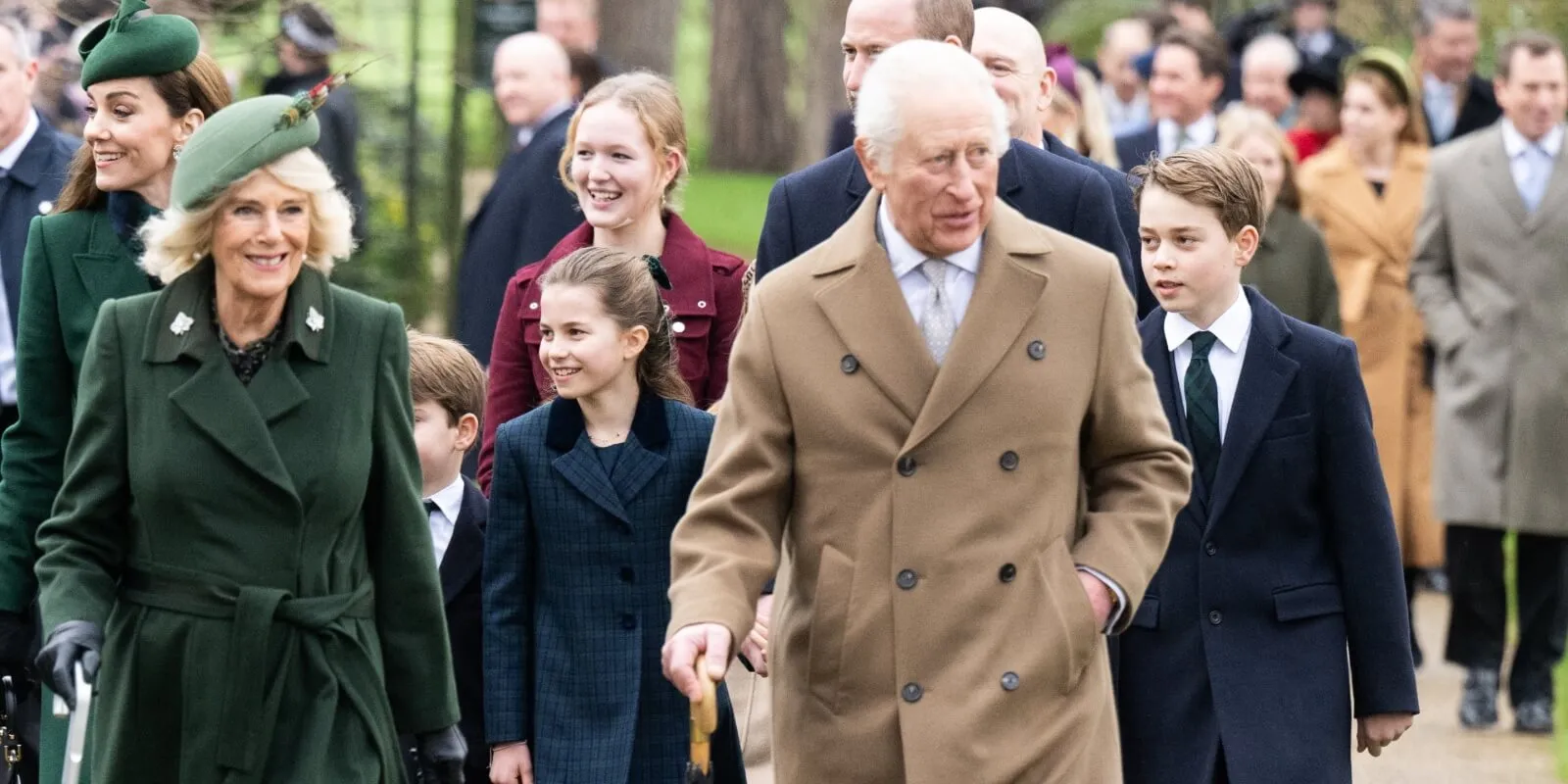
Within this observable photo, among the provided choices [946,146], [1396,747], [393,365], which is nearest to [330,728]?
[393,365]

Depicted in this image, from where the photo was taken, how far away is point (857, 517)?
200 inches

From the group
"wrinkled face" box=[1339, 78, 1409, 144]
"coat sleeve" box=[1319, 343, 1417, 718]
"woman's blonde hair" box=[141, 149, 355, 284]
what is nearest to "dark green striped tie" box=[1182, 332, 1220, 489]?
"coat sleeve" box=[1319, 343, 1417, 718]

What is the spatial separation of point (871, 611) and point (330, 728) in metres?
1.10

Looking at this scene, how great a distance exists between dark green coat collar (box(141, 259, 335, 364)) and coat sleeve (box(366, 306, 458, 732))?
0.14 metres

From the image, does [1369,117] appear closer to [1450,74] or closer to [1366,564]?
[1450,74]

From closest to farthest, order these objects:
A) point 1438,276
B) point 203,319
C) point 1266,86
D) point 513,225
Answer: point 203,319 < point 513,225 < point 1438,276 < point 1266,86

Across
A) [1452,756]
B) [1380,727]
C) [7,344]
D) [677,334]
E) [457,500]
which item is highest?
A: [677,334]

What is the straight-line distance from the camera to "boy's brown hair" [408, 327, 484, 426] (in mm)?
6906

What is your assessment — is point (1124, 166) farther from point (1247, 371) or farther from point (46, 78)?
point (1247, 371)

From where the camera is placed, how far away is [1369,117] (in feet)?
40.8

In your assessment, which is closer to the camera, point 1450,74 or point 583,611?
point 583,611

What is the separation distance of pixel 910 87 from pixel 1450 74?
10.6 m

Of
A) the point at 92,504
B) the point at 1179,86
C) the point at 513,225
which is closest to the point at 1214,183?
the point at 92,504

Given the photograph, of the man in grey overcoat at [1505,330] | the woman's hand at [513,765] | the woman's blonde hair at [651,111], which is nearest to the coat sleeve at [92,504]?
the woman's hand at [513,765]
